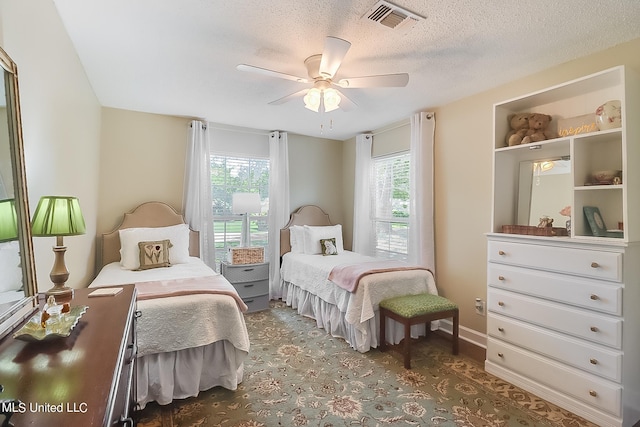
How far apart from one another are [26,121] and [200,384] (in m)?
1.90

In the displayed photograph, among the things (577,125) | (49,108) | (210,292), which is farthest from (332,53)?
(577,125)

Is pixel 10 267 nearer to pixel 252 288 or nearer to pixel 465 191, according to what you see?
pixel 252 288

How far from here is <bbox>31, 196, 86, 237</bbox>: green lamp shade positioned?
56.9 inches

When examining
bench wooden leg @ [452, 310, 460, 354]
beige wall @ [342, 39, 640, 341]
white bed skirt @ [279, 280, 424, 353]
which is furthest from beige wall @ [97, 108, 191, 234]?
bench wooden leg @ [452, 310, 460, 354]

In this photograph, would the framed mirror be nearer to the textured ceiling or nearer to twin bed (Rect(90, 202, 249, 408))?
twin bed (Rect(90, 202, 249, 408))

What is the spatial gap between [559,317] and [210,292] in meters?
2.41

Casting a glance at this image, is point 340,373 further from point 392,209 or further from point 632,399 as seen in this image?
point 392,209

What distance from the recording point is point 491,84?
283 cm

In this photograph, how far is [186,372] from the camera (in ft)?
7.10

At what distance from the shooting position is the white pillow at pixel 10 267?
1053 mm

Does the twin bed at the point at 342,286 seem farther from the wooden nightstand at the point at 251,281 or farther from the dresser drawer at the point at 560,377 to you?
the dresser drawer at the point at 560,377

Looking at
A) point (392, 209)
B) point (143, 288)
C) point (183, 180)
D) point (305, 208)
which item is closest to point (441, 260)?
point (392, 209)

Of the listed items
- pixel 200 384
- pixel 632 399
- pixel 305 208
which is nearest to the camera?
pixel 632 399

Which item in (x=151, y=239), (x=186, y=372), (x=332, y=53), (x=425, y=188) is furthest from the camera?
(x=425, y=188)
